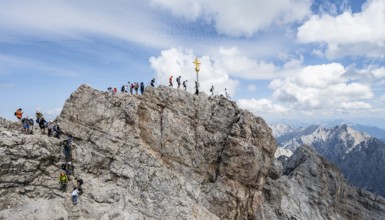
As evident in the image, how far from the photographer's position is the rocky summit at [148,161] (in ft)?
147

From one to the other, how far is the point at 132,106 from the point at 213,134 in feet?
51.1

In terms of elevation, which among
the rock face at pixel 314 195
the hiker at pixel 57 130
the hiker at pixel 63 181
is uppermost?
the hiker at pixel 57 130

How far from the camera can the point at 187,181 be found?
56.1 metres

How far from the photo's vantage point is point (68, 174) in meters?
47.5

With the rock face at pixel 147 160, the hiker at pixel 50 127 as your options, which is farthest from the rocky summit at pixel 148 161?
the hiker at pixel 50 127

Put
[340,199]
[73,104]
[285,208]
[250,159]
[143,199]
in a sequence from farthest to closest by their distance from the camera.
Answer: [340,199] < [285,208] < [250,159] < [73,104] < [143,199]

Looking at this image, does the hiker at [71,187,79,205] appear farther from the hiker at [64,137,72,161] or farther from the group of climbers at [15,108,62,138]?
the group of climbers at [15,108,62,138]

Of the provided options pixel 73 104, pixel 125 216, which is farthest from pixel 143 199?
pixel 73 104

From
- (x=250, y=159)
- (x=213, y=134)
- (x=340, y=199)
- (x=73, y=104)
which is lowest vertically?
(x=340, y=199)

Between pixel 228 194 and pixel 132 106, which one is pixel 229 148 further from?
pixel 132 106

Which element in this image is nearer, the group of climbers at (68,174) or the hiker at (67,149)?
the group of climbers at (68,174)

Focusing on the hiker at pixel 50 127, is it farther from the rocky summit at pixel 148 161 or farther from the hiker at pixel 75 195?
the hiker at pixel 75 195

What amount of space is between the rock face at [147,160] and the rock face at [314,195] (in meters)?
6.97

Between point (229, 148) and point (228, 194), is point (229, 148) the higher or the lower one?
Result: the higher one
